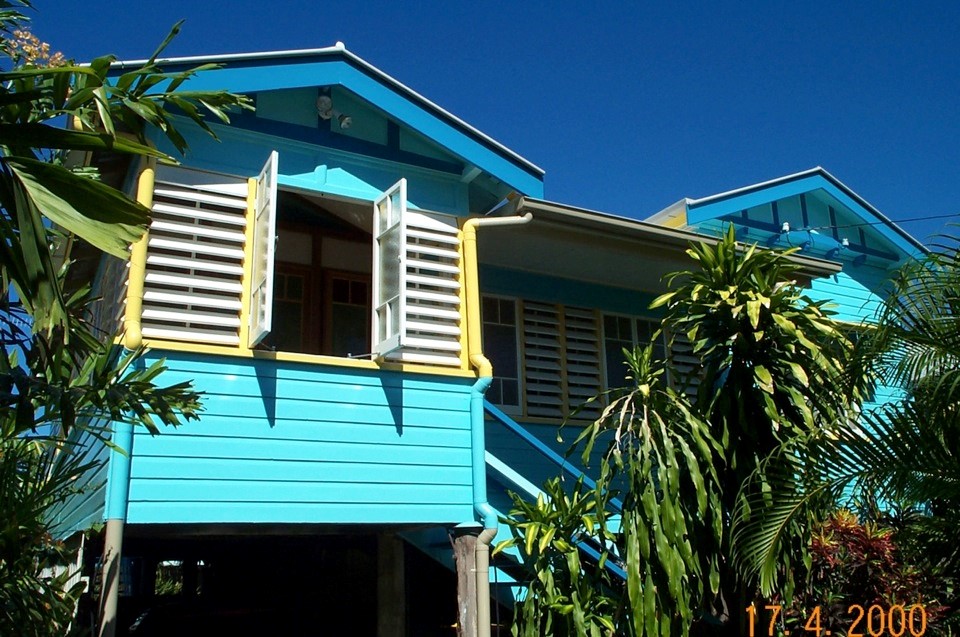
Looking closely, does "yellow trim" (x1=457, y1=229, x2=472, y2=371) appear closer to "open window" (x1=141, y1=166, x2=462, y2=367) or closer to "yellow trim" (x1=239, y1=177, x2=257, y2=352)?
"open window" (x1=141, y1=166, x2=462, y2=367)

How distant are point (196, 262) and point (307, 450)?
1.64 meters

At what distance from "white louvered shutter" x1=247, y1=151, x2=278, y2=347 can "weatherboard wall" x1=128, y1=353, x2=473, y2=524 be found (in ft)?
1.26

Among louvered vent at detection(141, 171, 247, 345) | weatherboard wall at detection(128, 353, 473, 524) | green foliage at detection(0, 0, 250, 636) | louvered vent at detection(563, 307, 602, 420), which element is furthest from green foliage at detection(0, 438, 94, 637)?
louvered vent at detection(563, 307, 602, 420)

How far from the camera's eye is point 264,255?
23.1 feet

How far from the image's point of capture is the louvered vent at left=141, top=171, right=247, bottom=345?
6.98 m

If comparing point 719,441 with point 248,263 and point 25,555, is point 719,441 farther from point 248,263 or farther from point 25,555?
point 25,555

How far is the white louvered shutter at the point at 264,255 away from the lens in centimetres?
682

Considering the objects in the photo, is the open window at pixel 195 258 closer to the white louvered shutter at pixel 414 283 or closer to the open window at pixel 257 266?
the open window at pixel 257 266

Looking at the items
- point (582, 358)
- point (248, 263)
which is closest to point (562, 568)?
point (248, 263)

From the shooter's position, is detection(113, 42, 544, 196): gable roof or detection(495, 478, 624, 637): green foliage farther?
detection(113, 42, 544, 196): gable roof

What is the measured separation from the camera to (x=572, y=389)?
35.1 ft

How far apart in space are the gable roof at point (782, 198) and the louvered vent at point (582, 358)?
2071 millimetres

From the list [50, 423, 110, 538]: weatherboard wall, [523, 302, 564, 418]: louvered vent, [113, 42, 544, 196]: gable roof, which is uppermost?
[113, 42, 544, 196]: gable roof

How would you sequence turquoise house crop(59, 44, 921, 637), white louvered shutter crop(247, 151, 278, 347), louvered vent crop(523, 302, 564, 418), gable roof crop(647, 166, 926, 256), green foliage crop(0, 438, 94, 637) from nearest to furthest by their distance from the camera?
green foliage crop(0, 438, 94, 637) → white louvered shutter crop(247, 151, 278, 347) → turquoise house crop(59, 44, 921, 637) → louvered vent crop(523, 302, 564, 418) → gable roof crop(647, 166, 926, 256)
